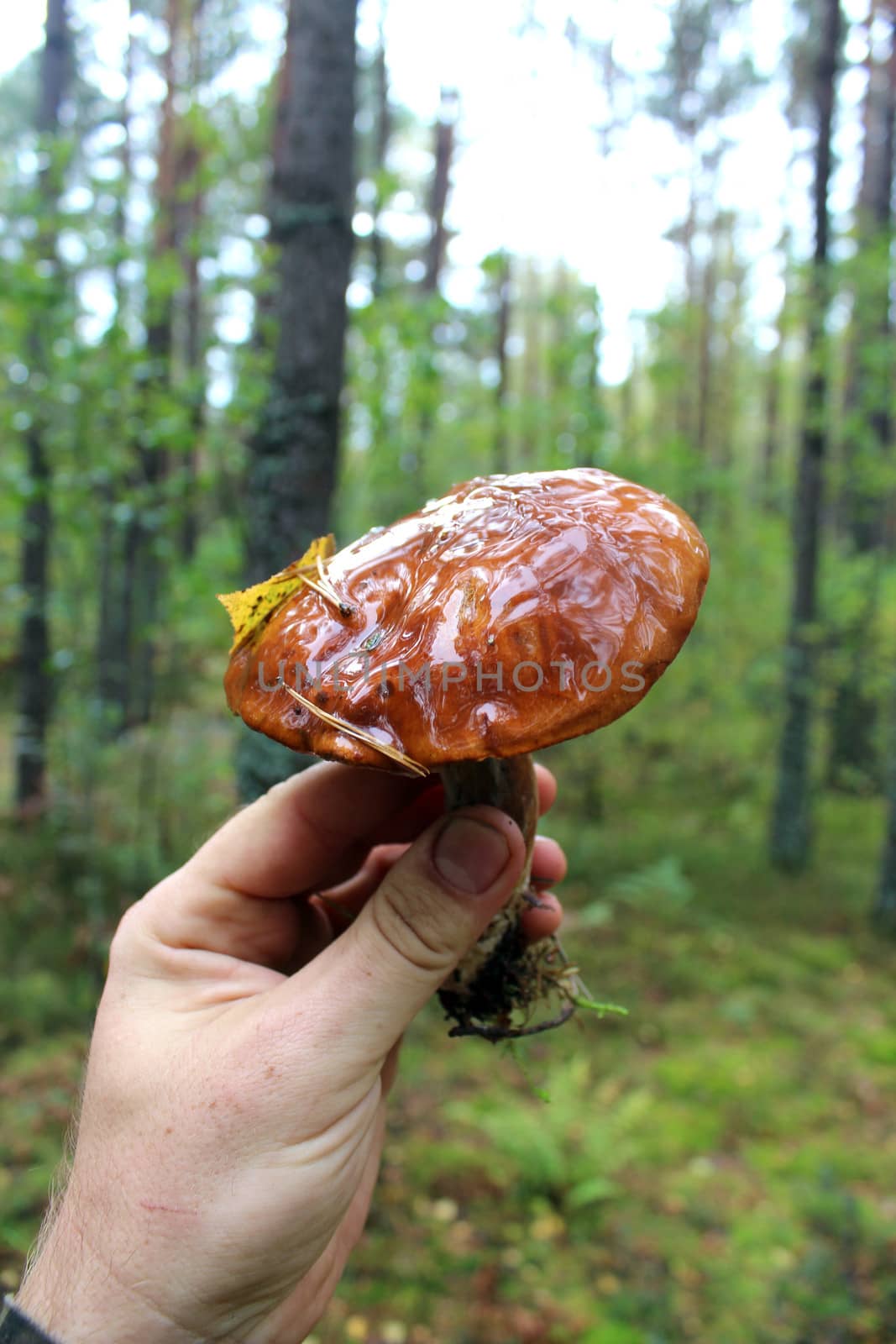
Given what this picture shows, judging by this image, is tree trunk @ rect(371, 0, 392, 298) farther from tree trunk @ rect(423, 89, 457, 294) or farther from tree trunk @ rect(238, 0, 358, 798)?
tree trunk @ rect(238, 0, 358, 798)

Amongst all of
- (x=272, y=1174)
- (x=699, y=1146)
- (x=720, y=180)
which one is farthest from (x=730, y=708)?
(x=720, y=180)

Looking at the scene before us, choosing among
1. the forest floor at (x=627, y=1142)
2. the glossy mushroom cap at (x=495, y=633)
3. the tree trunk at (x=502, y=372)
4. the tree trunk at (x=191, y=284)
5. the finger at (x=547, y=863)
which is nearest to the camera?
the glossy mushroom cap at (x=495, y=633)

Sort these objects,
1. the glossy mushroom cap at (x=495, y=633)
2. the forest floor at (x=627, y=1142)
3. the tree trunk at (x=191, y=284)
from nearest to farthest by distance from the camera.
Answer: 1. the glossy mushroom cap at (x=495, y=633)
2. the forest floor at (x=627, y=1142)
3. the tree trunk at (x=191, y=284)

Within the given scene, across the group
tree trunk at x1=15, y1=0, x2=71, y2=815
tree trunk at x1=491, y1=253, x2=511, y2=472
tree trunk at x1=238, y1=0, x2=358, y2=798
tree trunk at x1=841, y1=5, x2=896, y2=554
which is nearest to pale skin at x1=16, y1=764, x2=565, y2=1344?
tree trunk at x1=238, y1=0, x2=358, y2=798

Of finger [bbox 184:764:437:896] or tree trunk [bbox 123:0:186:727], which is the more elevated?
tree trunk [bbox 123:0:186:727]

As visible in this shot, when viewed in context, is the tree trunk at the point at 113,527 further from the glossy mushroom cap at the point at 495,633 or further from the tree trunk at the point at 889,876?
the tree trunk at the point at 889,876

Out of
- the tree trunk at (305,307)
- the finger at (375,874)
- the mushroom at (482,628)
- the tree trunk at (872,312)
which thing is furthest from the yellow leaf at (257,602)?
the tree trunk at (872,312)

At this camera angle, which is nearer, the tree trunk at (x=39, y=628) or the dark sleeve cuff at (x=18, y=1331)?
the dark sleeve cuff at (x=18, y=1331)
